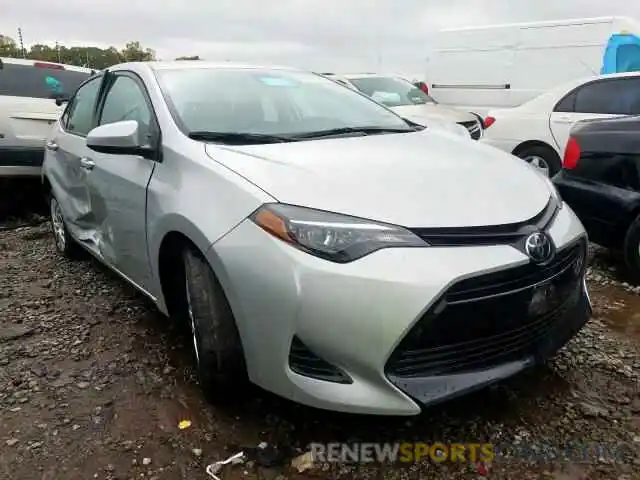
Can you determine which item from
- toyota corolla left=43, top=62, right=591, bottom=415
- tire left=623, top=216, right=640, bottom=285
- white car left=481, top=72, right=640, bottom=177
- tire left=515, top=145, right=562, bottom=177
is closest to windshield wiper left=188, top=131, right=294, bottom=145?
toyota corolla left=43, top=62, right=591, bottom=415

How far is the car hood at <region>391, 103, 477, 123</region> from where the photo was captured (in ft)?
24.4

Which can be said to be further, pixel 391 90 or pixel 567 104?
pixel 391 90

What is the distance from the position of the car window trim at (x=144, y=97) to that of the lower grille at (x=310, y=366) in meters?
1.17

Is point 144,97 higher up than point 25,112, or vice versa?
point 144,97

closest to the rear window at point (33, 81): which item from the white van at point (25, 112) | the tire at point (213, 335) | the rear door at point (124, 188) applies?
the white van at point (25, 112)

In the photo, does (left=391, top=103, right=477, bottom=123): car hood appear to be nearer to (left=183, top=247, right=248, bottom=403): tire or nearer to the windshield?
the windshield

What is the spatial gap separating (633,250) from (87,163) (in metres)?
3.37

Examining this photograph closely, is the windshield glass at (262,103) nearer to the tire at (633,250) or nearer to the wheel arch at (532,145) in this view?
the tire at (633,250)

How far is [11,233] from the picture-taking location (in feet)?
18.2

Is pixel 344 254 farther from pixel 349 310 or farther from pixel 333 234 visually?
pixel 349 310

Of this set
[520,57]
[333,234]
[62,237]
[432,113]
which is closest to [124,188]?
[333,234]

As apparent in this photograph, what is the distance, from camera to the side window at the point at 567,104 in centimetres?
620

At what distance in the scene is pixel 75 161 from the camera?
370 centimetres

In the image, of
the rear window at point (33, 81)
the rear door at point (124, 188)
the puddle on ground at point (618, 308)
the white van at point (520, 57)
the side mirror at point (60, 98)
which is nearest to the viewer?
the rear door at point (124, 188)
